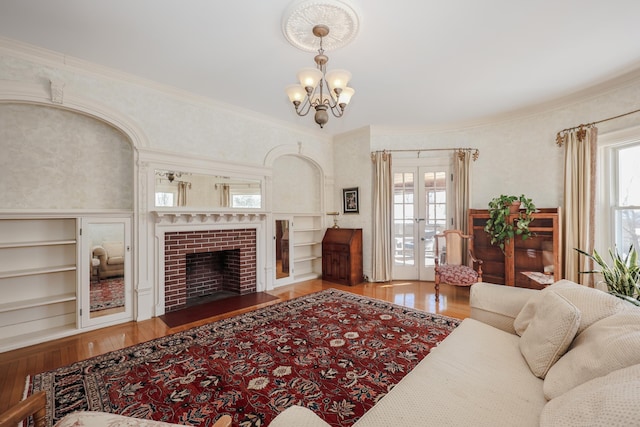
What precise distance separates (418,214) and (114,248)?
15.0 feet

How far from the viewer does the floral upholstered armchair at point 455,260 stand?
12.9ft

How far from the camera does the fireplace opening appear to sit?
417 centimetres

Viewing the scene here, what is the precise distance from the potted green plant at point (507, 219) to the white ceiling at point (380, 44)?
1424mm

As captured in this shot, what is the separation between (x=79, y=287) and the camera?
294cm

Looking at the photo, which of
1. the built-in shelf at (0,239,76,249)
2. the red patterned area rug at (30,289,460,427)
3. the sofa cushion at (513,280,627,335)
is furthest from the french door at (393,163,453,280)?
the built-in shelf at (0,239,76,249)

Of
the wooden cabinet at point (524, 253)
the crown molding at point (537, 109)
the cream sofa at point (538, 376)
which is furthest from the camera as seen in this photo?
the wooden cabinet at point (524, 253)

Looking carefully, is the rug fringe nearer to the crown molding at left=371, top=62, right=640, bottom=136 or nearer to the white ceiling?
the white ceiling

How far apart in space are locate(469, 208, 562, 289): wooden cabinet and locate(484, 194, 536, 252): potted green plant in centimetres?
7

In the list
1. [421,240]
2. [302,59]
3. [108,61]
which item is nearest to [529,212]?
[421,240]

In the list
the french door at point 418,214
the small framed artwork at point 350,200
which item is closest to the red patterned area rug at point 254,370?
the french door at point 418,214

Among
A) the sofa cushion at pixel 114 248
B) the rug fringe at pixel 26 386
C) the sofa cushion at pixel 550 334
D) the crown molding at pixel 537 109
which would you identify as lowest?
the rug fringe at pixel 26 386

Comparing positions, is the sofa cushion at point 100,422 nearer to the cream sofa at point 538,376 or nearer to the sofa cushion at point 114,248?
the cream sofa at point 538,376

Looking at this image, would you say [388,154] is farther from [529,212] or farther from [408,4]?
[408,4]

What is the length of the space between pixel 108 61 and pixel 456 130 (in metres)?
5.01
